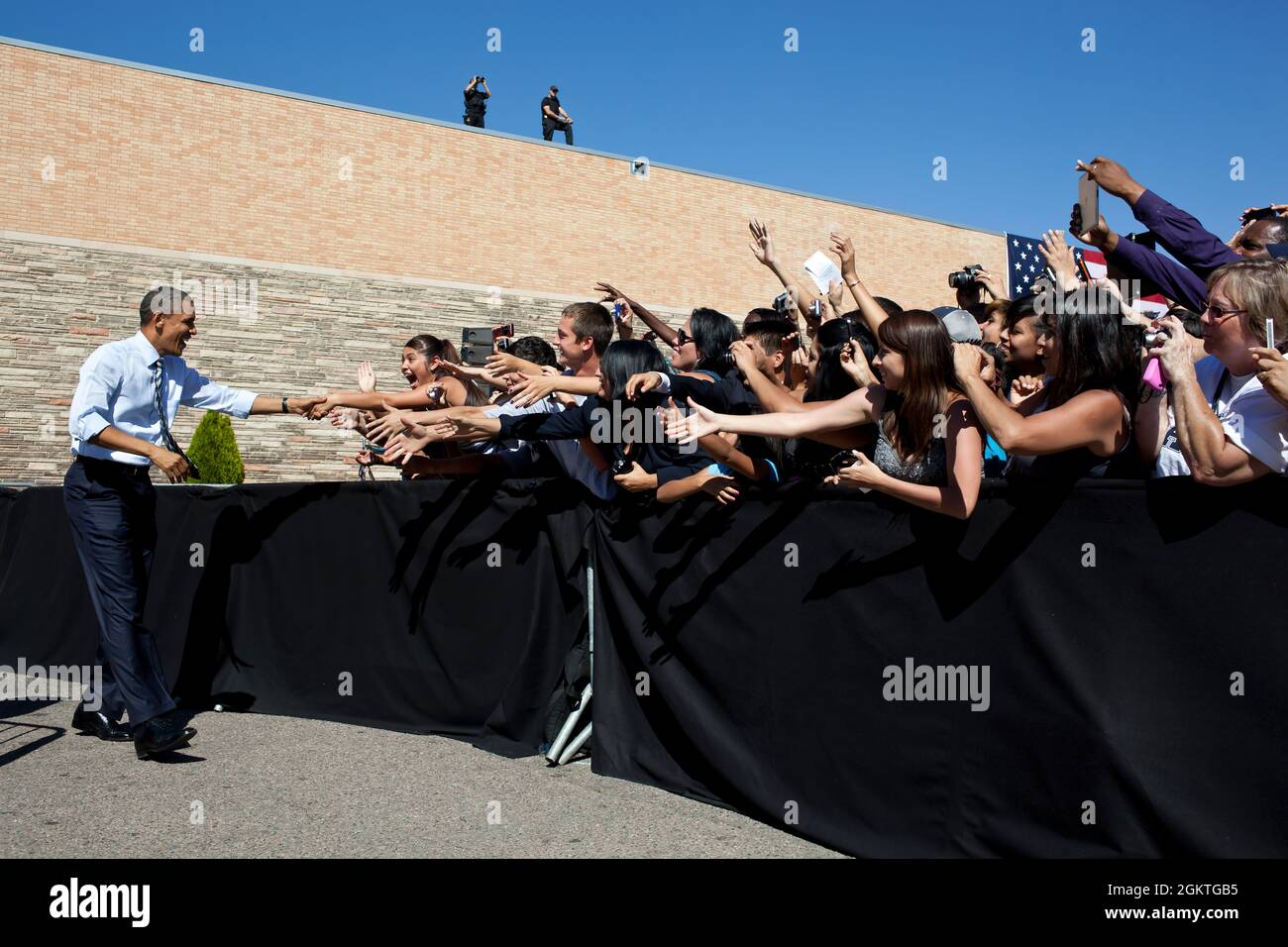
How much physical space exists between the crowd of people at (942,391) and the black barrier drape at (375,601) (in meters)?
0.40

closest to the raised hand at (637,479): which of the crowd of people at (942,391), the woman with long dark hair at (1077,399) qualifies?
the crowd of people at (942,391)

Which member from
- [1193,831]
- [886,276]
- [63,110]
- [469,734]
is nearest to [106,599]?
[469,734]

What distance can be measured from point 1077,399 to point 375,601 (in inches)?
196

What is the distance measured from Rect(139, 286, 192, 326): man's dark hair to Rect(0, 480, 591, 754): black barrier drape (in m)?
1.53

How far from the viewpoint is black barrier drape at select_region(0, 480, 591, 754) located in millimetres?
6746

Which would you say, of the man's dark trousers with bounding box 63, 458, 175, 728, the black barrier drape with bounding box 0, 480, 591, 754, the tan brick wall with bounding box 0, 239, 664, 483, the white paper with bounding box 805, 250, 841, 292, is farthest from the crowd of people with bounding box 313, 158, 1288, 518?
the tan brick wall with bounding box 0, 239, 664, 483

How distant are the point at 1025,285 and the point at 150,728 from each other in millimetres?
19021

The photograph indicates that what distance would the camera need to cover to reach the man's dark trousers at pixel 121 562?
6547 mm

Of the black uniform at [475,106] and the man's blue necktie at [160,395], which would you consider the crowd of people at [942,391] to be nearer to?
the man's blue necktie at [160,395]

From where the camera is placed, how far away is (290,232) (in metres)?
26.2

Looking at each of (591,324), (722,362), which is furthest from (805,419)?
(591,324)

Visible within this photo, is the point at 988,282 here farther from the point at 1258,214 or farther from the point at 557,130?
the point at 557,130

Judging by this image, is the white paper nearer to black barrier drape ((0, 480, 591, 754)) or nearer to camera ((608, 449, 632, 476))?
camera ((608, 449, 632, 476))
